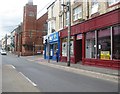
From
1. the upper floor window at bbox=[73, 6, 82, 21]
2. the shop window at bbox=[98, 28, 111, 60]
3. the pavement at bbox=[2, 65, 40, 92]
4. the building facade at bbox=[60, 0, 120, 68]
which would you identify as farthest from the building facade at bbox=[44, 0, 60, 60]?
the pavement at bbox=[2, 65, 40, 92]

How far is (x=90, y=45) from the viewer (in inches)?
1099

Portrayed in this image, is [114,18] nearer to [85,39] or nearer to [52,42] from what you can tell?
[85,39]

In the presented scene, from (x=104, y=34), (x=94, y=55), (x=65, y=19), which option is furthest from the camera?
(x=65, y=19)

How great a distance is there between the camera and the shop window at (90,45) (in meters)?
27.1

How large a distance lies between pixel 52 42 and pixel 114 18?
880 inches

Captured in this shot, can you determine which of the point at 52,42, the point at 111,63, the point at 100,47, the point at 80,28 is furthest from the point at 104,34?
the point at 52,42

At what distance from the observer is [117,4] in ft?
74.1

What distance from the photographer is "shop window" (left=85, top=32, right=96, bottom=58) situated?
89.0 ft

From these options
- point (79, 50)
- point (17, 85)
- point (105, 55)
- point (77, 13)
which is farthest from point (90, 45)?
point (17, 85)

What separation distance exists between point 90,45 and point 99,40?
2199 millimetres

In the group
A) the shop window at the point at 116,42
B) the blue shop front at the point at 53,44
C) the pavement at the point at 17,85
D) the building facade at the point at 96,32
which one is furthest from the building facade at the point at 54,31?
the pavement at the point at 17,85

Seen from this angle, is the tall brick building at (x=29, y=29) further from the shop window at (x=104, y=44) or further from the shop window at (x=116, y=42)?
the shop window at (x=116, y=42)

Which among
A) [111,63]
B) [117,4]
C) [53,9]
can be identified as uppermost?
[53,9]

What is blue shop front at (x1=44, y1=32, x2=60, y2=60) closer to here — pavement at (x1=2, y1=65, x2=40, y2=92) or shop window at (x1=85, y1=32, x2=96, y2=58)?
shop window at (x1=85, y1=32, x2=96, y2=58)
